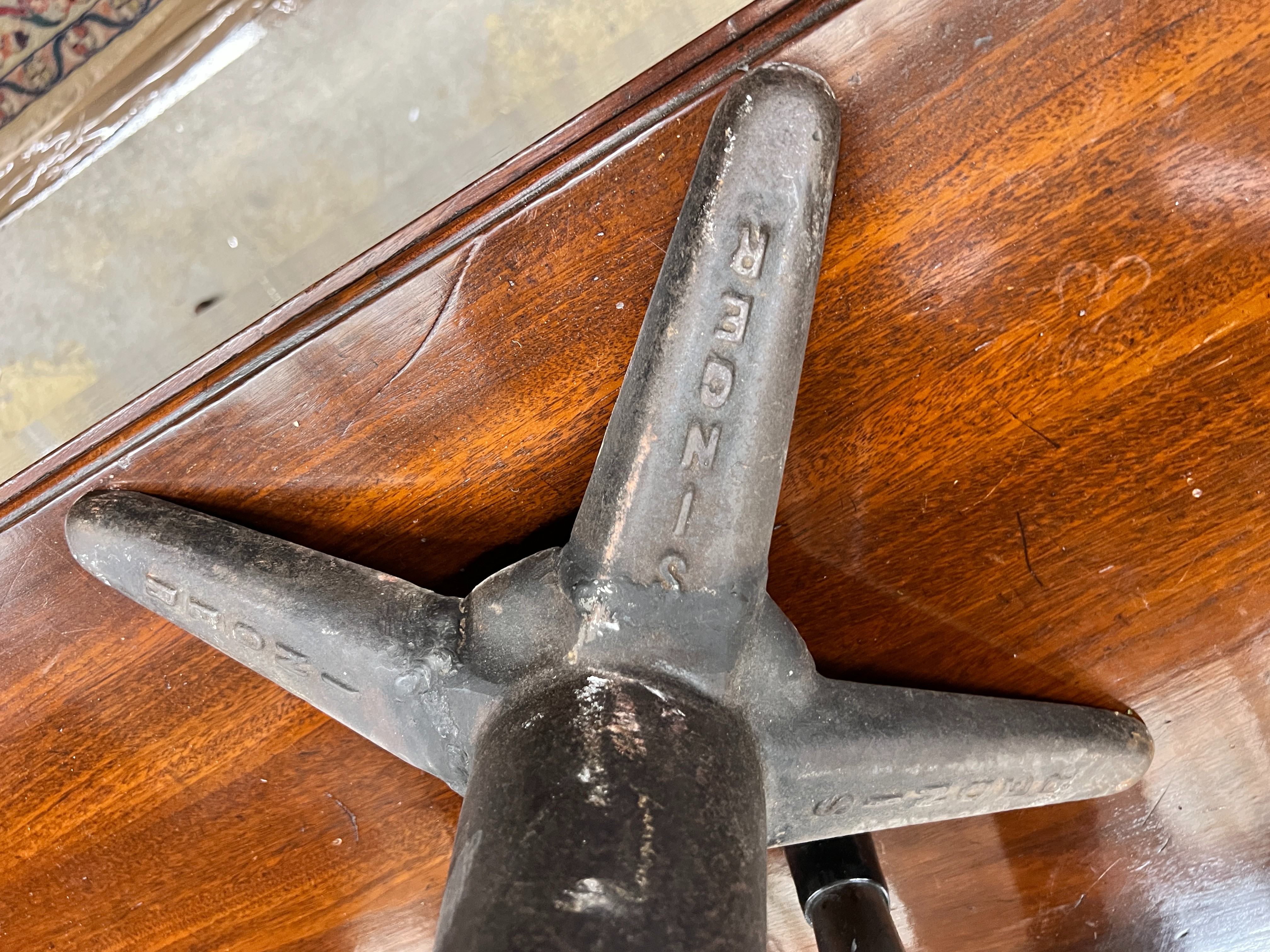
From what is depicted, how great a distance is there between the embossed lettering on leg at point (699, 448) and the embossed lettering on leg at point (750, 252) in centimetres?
12

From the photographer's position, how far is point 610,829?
0.60 m

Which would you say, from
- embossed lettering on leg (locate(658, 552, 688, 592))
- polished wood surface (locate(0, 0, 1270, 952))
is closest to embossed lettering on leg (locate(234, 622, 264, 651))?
polished wood surface (locate(0, 0, 1270, 952))

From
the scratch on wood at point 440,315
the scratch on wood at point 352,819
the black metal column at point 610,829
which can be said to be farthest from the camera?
the scratch on wood at point 352,819

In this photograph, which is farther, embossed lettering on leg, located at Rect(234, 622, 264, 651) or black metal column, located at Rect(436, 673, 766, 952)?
embossed lettering on leg, located at Rect(234, 622, 264, 651)

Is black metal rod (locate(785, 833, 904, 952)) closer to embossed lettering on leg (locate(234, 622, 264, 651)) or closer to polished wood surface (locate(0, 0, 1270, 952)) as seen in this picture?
polished wood surface (locate(0, 0, 1270, 952))

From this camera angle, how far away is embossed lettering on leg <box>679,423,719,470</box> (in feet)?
2.23

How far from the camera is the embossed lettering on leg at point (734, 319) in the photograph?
0.67m

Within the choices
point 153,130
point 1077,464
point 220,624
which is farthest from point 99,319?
point 1077,464

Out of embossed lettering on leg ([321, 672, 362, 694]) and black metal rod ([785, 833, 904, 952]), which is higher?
embossed lettering on leg ([321, 672, 362, 694])

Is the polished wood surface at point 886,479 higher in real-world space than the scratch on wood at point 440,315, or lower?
lower

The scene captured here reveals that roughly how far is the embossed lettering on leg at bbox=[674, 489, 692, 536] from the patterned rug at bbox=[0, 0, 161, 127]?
1.96 feet

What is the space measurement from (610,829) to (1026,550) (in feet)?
1.74

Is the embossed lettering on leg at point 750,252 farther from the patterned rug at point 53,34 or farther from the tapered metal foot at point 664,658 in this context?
the patterned rug at point 53,34

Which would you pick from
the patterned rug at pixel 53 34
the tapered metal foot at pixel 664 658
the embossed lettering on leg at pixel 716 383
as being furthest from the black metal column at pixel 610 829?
the patterned rug at pixel 53 34
